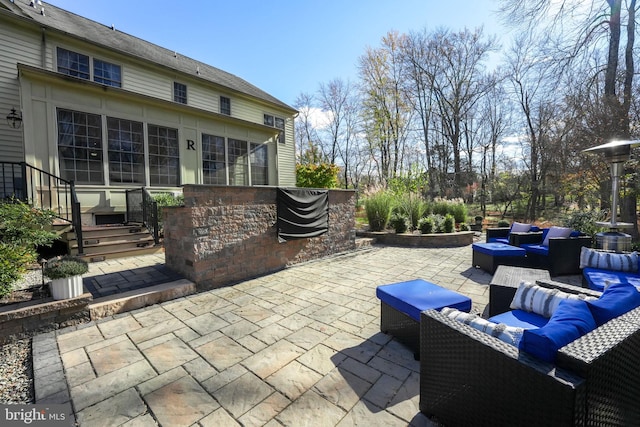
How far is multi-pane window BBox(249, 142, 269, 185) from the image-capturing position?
10414mm

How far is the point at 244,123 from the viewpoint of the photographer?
9.64 m

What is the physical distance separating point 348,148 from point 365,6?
16.8 metres

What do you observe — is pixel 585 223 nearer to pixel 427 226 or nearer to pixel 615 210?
pixel 615 210

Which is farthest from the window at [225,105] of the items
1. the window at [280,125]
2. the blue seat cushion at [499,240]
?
the blue seat cushion at [499,240]

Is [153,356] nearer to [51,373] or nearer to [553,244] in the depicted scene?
[51,373]

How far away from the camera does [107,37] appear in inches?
346

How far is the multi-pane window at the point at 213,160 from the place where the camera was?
8.98m

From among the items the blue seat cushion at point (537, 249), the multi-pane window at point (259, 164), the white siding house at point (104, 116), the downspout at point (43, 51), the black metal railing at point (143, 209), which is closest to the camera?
the blue seat cushion at point (537, 249)

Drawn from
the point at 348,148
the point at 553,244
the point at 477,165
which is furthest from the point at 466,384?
the point at 348,148

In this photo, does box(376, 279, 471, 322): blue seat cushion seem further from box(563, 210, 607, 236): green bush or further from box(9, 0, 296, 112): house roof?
box(9, 0, 296, 112): house roof

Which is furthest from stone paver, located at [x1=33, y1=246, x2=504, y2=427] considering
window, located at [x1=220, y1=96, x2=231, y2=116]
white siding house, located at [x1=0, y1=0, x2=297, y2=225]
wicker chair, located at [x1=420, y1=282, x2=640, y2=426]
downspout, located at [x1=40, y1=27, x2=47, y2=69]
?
window, located at [x1=220, y1=96, x2=231, y2=116]

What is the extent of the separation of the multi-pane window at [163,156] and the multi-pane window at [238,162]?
1.87 m

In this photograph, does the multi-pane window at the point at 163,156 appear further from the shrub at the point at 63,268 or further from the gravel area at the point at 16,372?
the gravel area at the point at 16,372

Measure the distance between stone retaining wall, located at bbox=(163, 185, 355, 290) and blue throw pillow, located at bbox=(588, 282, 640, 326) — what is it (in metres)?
3.97
